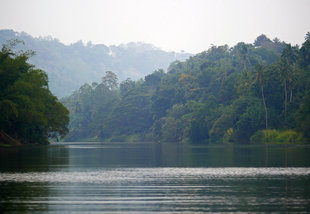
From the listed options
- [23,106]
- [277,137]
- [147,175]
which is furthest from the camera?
[277,137]

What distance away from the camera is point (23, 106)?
91.4m

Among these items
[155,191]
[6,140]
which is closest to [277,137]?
[6,140]

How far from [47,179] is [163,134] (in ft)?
500

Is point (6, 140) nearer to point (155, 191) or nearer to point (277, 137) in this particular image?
point (277, 137)

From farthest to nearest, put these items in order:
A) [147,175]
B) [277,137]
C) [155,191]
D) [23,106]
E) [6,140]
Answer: [277,137]
[6,140]
[23,106]
[147,175]
[155,191]

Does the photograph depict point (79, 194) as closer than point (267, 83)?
Yes

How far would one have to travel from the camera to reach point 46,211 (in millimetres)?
21703

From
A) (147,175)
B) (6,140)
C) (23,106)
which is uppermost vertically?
(23,106)

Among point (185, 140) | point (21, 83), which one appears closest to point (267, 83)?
point (185, 140)

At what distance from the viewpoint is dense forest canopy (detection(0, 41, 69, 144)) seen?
89.1 meters

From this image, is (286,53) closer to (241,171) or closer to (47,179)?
(241,171)

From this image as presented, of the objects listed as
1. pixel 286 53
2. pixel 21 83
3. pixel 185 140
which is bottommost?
pixel 185 140

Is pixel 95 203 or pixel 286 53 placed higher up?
pixel 286 53

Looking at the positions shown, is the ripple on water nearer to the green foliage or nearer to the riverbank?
the riverbank
